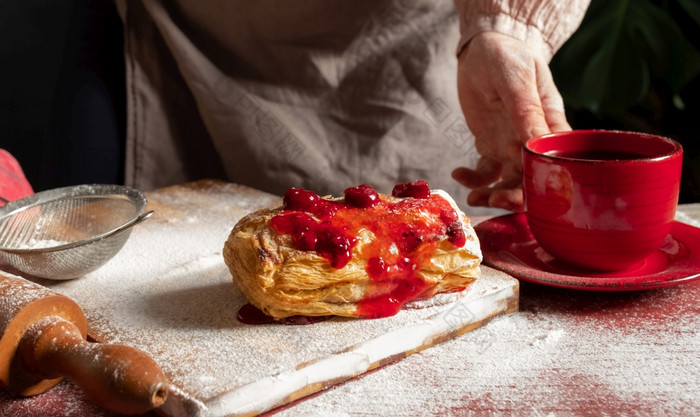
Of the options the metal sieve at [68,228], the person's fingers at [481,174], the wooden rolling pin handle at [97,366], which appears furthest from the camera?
the person's fingers at [481,174]

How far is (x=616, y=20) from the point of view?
91.2 inches

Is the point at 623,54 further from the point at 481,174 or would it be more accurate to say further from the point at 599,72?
the point at 481,174

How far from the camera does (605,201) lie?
0.96 m

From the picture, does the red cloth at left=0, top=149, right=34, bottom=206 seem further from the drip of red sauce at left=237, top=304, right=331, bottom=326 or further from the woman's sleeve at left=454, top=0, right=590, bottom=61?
the woman's sleeve at left=454, top=0, right=590, bottom=61

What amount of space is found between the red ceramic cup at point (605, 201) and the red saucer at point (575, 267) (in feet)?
0.08

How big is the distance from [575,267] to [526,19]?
0.64 metres

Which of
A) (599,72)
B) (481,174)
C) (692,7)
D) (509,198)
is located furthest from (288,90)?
(692,7)

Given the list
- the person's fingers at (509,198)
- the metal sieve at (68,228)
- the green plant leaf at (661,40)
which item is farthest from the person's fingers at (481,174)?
the green plant leaf at (661,40)

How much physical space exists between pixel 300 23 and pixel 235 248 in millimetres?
991

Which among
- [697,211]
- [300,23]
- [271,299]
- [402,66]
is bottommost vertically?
[697,211]

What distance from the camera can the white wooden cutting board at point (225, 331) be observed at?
747 mm

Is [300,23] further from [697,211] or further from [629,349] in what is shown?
[629,349]

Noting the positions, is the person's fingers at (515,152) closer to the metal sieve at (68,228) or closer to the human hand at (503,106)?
the human hand at (503,106)

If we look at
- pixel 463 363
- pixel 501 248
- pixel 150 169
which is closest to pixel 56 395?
pixel 463 363
